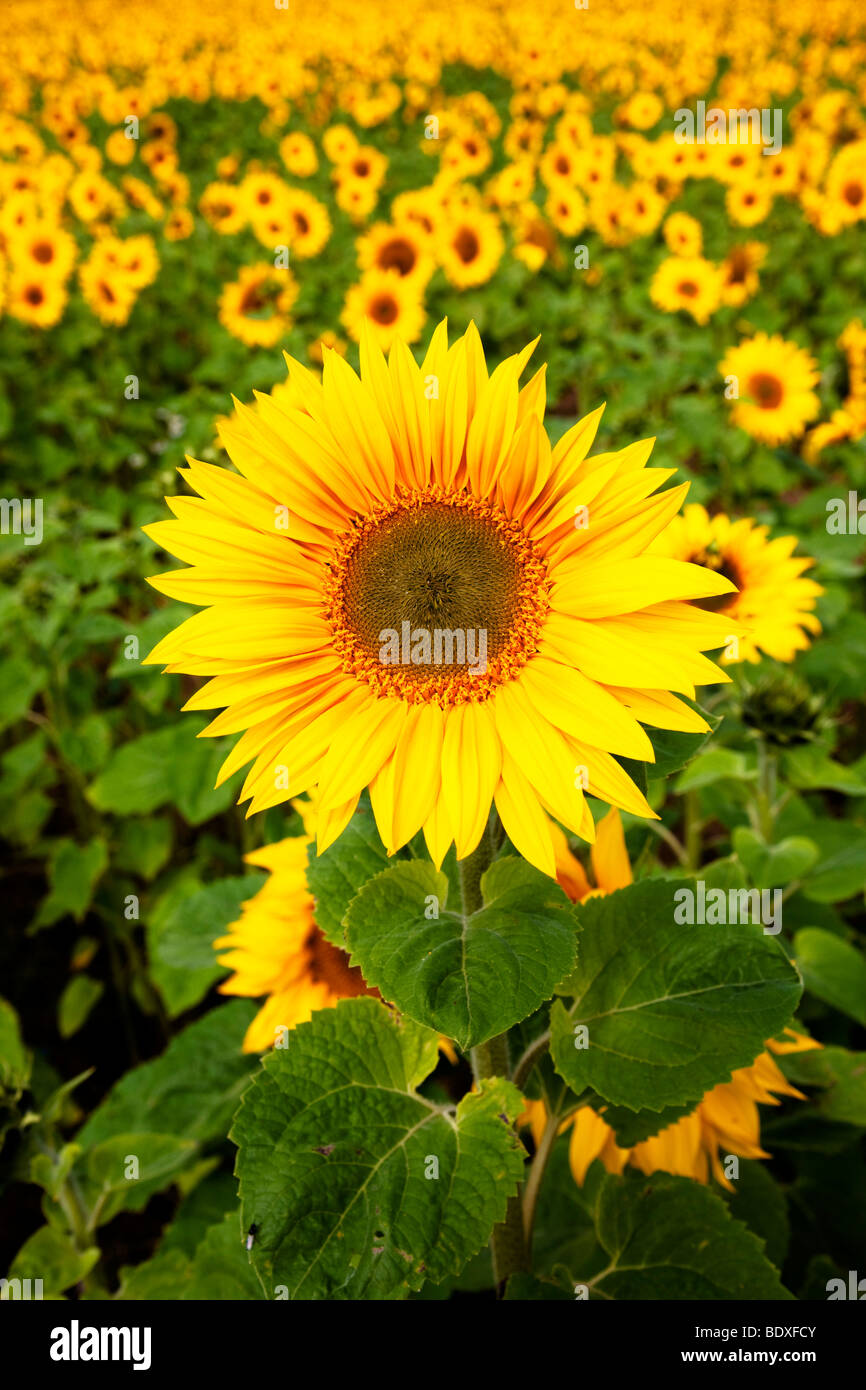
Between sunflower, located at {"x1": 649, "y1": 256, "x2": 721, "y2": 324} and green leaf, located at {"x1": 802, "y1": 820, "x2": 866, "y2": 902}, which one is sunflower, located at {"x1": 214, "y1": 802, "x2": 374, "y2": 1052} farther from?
sunflower, located at {"x1": 649, "y1": 256, "x2": 721, "y2": 324}

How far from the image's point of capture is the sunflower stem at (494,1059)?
4.17 ft

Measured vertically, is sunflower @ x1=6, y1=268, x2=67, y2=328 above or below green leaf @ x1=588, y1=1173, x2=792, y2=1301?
above

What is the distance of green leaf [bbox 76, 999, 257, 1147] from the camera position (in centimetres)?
223

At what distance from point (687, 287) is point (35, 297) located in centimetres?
387

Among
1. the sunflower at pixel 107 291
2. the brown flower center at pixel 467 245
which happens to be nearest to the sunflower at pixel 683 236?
the brown flower center at pixel 467 245

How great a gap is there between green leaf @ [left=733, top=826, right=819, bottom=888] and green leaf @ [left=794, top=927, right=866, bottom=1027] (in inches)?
7.6

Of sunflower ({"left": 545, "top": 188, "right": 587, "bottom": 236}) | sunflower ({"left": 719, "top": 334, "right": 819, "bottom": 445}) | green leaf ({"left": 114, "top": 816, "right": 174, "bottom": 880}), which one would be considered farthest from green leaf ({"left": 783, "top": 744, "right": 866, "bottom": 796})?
sunflower ({"left": 545, "top": 188, "right": 587, "bottom": 236})

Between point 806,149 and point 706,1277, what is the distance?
24.5ft

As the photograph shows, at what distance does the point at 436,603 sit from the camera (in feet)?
4.46

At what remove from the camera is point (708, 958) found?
1.36 meters

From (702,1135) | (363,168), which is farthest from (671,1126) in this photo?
(363,168)

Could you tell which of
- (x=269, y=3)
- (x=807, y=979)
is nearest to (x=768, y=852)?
(x=807, y=979)
